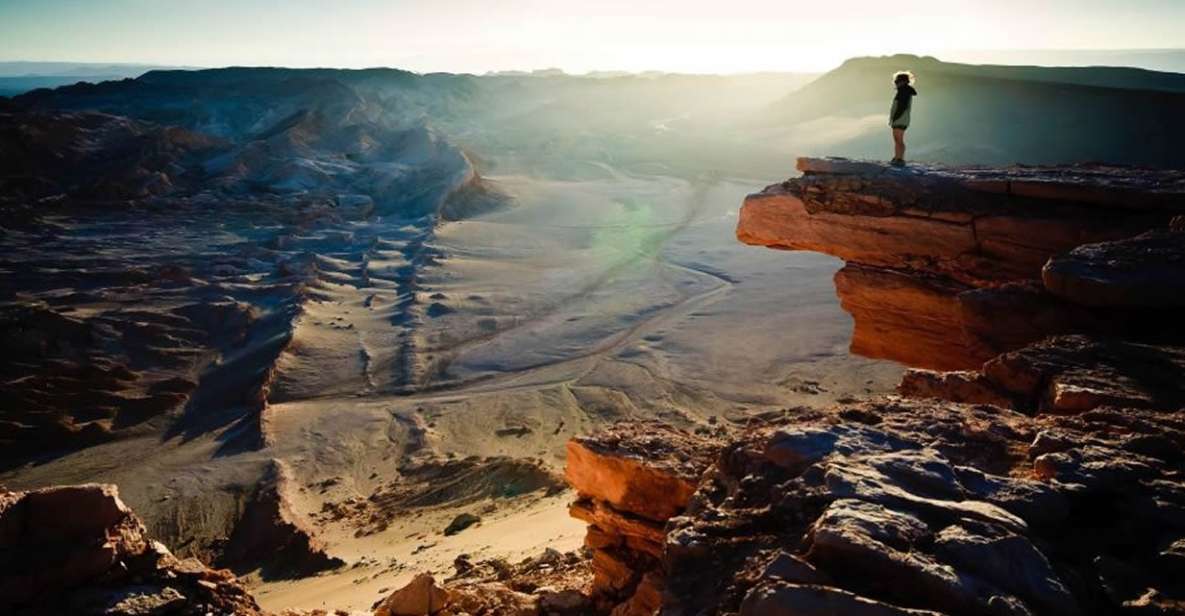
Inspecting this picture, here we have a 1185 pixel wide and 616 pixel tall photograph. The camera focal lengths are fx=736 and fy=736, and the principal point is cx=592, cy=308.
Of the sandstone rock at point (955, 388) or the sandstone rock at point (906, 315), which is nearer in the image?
the sandstone rock at point (955, 388)

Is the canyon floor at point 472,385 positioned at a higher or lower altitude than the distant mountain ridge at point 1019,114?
lower

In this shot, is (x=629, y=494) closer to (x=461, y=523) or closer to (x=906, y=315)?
(x=906, y=315)

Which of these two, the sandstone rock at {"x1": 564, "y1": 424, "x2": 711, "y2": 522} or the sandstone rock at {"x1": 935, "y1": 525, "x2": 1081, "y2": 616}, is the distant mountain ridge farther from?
the sandstone rock at {"x1": 935, "y1": 525, "x2": 1081, "y2": 616}

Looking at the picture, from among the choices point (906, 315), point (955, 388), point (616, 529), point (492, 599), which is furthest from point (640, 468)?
point (906, 315)

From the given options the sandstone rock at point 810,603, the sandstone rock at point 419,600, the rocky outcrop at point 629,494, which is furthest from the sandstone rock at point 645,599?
the sandstone rock at point 810,603

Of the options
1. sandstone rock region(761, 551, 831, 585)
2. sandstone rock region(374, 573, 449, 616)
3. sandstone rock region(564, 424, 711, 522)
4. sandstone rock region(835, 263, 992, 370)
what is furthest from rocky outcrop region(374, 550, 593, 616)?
sandstone rock region(835, 263, 992, 370)

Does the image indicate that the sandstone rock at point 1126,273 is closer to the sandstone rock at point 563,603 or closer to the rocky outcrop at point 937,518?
the rocky outcrop at point 937,518
